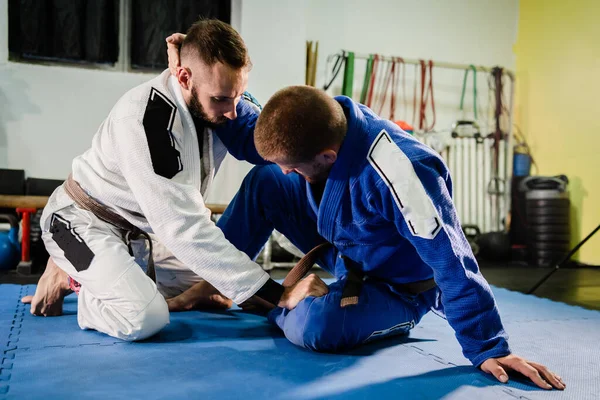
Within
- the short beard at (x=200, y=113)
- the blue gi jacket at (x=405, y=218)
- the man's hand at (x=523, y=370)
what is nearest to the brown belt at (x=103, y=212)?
the short beard at (x=200, y=113)

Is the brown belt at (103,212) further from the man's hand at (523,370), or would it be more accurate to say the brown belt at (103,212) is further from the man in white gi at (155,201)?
the man's hand at (523,370)

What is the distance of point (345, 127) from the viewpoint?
5.74ft

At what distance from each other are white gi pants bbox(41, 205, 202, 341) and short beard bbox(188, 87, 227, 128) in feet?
2.05

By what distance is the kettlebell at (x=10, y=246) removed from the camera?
4387 millimetres

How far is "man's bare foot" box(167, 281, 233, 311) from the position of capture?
259 cm

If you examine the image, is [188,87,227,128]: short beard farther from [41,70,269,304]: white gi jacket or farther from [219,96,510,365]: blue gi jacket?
[219,96,510,365]: blue gi jacket

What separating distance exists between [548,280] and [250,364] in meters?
3.56

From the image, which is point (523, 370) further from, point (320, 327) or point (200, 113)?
point (200, 113)

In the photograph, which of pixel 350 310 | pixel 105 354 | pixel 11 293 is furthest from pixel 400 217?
pixel 11 293

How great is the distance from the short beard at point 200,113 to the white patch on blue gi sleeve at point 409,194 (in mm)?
761

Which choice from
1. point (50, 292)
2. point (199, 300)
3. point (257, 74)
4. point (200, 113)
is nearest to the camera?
point (200, 113)

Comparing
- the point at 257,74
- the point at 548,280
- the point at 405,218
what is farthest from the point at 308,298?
the point at 257,74

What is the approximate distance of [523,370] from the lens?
1593 millimetres

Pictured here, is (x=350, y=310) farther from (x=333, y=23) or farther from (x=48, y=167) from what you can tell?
(x=333, y=23)
